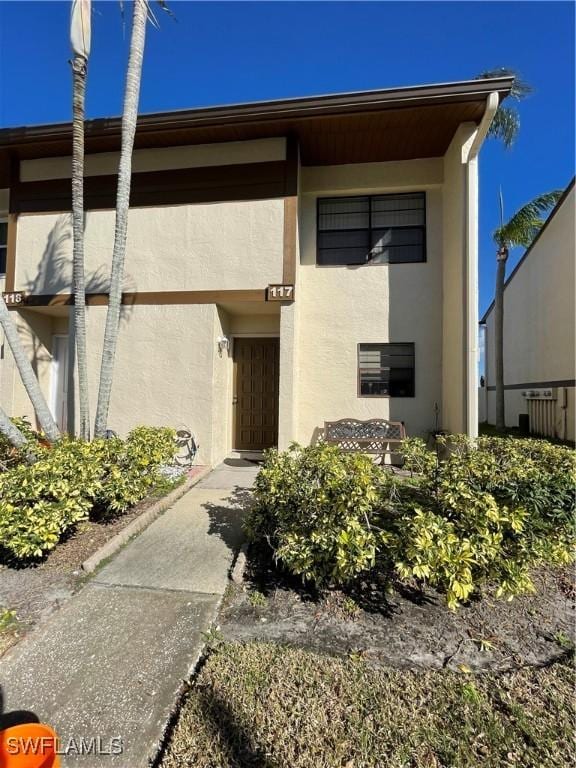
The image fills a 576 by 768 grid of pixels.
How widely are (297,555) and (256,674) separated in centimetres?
87

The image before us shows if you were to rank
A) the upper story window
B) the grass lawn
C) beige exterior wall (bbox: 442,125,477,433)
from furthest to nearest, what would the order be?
the upper story window, beige exterior wall (bbox: 442,125,477,433), the grass lawn

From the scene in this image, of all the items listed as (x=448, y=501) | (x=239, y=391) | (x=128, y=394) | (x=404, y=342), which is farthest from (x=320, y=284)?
(x=448, y=501)

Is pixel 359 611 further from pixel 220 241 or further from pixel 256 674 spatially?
pixel 220 241

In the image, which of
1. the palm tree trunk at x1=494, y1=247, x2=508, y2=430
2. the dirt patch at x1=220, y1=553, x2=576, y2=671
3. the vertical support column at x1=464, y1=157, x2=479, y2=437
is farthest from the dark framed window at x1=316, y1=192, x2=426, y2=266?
the dirt patch at x1=220, y1=553, x2=576, y2=671

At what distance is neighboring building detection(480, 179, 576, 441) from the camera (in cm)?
920

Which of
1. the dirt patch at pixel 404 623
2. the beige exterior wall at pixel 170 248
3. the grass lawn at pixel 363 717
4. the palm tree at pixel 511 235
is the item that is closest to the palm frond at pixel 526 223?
the palm tree at pixel 511 235

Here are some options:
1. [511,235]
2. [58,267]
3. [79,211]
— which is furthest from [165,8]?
[511,235]

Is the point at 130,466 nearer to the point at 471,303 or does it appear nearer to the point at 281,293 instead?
the point at 281,293

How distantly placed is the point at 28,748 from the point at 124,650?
843mm

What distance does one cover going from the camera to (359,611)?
3061 millimetres

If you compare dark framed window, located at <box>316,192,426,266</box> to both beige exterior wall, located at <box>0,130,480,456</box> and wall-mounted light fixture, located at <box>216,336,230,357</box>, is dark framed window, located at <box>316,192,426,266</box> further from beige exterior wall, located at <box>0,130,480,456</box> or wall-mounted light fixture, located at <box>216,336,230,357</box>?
wall-mounted light fixture, located at <box>216,336,230,357</box>

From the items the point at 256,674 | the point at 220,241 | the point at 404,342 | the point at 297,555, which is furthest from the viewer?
the point at 404,342

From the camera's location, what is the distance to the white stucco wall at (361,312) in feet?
25.5

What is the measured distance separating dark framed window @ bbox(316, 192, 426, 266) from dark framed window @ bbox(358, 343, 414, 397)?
190 cm
